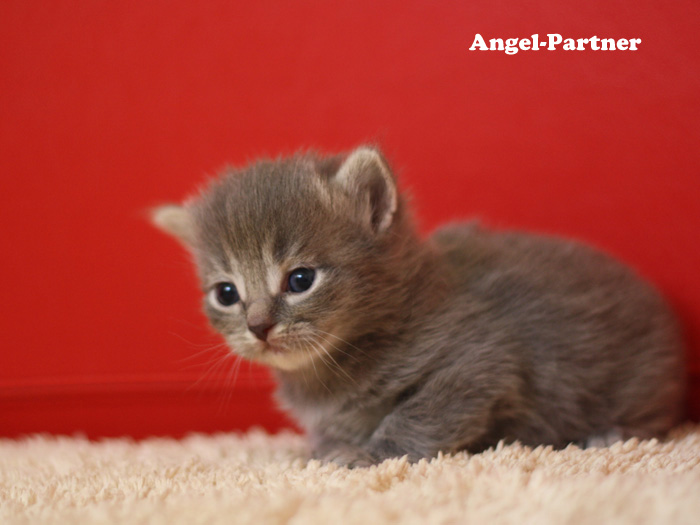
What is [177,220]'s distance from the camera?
5.37ft

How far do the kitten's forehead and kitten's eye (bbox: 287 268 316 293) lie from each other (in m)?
0.04

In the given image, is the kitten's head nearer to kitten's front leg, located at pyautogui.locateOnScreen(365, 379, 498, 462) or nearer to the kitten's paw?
kitten's front leg, located at pyautogui.locateOnScreen(365, 379, 498, 462)

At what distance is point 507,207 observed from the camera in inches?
74.5

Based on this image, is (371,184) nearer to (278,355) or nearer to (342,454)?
(278,355)

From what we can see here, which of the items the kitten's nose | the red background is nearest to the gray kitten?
the kitten's nose

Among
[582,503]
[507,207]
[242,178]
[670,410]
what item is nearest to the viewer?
[582,503]

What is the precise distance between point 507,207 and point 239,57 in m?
0.92

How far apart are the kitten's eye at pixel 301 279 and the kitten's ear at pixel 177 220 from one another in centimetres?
37

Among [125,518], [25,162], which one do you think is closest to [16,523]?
[125,518]

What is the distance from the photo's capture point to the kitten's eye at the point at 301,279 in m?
1.34

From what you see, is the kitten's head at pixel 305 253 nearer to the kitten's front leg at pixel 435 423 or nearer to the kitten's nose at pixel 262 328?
the kitten's nose at pixel 262 328

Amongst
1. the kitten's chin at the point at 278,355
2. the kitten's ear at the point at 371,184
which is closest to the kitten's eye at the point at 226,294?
the kitten's chin at the point at 278,355

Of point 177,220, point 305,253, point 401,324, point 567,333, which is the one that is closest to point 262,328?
point 305,253

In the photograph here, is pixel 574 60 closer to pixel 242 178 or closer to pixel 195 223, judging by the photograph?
pixel 242 178
